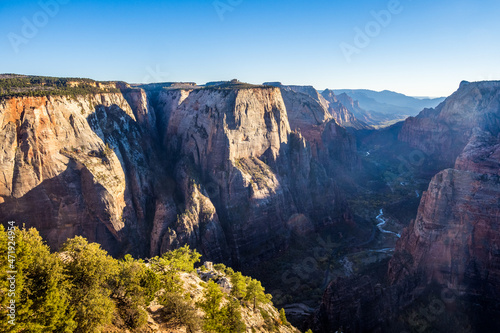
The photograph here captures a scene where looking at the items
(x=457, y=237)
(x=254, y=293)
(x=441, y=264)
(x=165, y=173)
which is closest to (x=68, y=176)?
(x=165, y=173)

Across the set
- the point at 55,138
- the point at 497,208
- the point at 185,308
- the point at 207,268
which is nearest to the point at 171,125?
the point at 55,138

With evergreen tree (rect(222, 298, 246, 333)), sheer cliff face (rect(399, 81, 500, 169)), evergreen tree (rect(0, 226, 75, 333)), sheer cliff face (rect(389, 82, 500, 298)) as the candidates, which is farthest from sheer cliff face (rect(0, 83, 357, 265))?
sheer cliff face (rect(399, 81, 500, 169))

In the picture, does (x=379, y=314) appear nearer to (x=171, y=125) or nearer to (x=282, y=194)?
(x=282, y=194)

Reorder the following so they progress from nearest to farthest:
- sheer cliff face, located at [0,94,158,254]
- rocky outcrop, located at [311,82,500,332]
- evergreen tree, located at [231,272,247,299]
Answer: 1. evergreen tree, located at [231,272,247,299]
2. rocky outcrop, located at [311,82,500,332]
3. sheer cliff face, located at [0,94,158,254]

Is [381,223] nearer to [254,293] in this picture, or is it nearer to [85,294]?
[254,293]

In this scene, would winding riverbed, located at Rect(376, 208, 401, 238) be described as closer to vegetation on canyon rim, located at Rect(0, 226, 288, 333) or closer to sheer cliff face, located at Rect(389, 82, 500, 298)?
sheer cliff face, located at Rect(389, 82, 500, 298)

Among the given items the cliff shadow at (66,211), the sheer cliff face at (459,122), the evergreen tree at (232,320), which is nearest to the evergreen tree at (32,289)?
the evergreen tree at (232,320)
